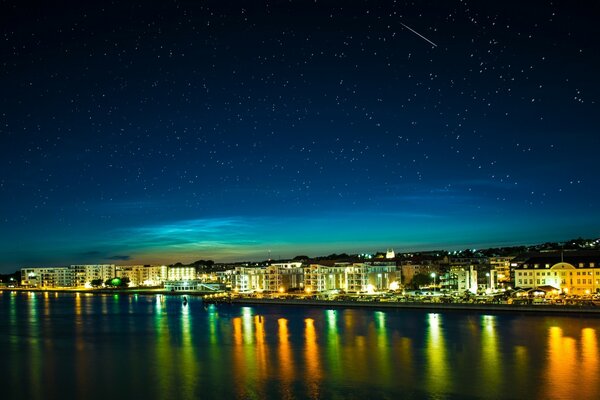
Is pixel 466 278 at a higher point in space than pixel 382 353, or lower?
lower

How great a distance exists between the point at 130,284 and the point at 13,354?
91131mm

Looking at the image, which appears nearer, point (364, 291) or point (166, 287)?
point (364, 291)

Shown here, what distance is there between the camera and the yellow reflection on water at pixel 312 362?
15.6 metres

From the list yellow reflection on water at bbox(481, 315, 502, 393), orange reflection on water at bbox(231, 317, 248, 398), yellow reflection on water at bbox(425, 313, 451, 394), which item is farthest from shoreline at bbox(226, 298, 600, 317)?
orange reflection on water at bbox(231, 317, 248, 398)

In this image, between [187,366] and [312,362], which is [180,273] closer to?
[187,366]

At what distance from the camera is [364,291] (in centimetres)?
5650

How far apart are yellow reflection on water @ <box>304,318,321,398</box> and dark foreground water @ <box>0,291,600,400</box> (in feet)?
0.10

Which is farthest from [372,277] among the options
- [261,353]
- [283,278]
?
[261,353]

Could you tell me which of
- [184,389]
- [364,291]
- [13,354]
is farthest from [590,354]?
[364,291]

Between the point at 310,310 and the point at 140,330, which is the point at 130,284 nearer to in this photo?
the point at 310,310

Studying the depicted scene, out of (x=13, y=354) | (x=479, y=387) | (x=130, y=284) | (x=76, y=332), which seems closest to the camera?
Answer: (x=479, y=387)

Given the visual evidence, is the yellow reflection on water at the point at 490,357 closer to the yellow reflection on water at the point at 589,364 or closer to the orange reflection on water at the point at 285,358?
the yellow reflection on water at the point at 589,364

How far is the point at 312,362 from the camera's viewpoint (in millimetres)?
19109

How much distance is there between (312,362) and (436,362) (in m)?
3.59
